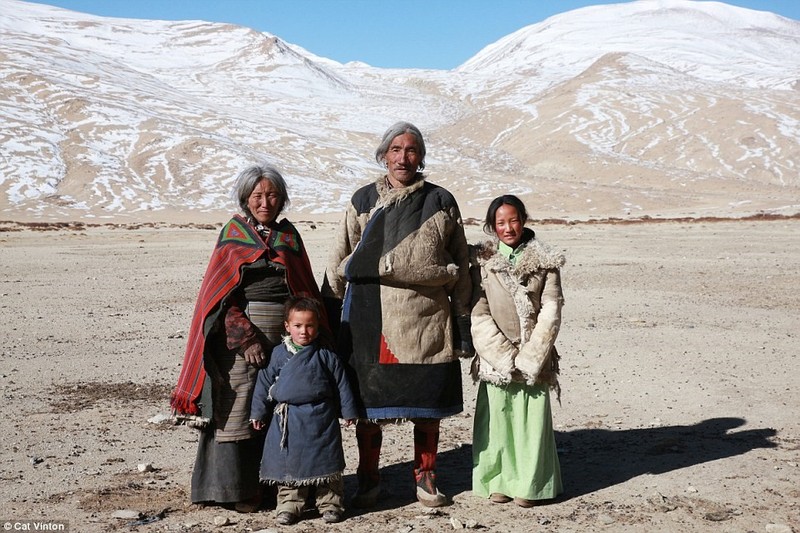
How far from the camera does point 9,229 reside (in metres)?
26.5

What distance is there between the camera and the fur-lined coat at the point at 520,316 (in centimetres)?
430

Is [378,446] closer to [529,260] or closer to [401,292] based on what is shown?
[401,292]

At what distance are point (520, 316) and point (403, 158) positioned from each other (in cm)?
100

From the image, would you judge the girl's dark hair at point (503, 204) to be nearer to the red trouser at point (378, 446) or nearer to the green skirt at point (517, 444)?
the green skirt at point (517, 444)

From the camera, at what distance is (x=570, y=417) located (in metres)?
6.36

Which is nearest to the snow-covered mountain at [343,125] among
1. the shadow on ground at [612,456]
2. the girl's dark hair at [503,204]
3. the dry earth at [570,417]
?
the dry earth at [570,417]

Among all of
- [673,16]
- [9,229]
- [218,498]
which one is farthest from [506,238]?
[673,16]

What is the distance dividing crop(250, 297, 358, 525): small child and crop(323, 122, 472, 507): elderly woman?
0.56 feet

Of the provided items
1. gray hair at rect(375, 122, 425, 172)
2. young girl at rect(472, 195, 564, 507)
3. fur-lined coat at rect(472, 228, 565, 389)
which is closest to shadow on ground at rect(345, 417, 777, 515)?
young girl at rect(472, 195, 564, 507)

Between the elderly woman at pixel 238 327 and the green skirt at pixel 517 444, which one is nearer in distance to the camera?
the elderly woman at pixel 238 327

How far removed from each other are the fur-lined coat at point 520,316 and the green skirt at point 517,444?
11 cm

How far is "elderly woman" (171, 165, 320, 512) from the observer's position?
4188 millimetres

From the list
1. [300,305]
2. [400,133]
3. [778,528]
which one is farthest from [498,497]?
[400,133]

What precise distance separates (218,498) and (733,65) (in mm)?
97969
